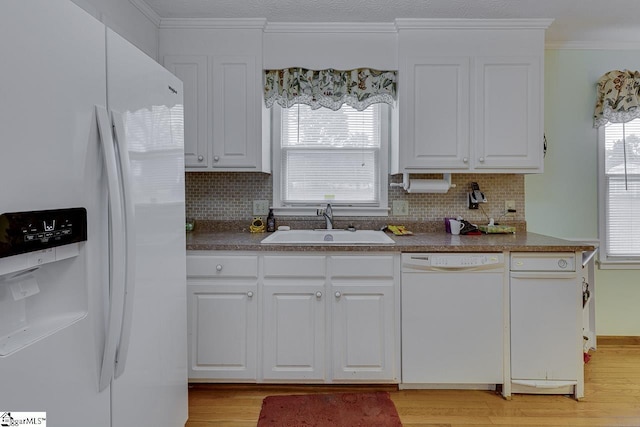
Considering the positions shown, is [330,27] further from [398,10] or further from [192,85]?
[192,85]

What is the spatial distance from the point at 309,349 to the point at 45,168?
65.6 inches

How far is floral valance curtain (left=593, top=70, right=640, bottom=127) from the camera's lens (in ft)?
8.55

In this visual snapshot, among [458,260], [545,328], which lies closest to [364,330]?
[458,260]

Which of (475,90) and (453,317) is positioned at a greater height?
(475,90)

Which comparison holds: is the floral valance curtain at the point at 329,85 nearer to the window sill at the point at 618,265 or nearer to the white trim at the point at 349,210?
the white trim at the point at 349,210

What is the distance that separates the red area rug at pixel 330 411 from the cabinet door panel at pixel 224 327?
256mm

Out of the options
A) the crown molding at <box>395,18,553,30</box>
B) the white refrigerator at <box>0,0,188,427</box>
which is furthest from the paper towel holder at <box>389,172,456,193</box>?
the white refrigerator at <box>0,0,188,427</box>

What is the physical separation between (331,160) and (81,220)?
2.02 meters

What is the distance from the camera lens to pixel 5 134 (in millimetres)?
680

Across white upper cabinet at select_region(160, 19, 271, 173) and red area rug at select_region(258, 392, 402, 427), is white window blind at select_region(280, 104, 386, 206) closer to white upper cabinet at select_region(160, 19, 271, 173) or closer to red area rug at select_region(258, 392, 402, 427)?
white upper cabinet at select_region(160, 19, 271, 173)

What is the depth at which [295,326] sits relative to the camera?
206cm

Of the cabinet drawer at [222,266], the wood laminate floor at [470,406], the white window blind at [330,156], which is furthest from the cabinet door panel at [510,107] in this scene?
the cabinet drawer at [222,266]

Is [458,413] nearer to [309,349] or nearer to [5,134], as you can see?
[309,349]

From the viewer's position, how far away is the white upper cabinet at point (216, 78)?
7.69 feet
